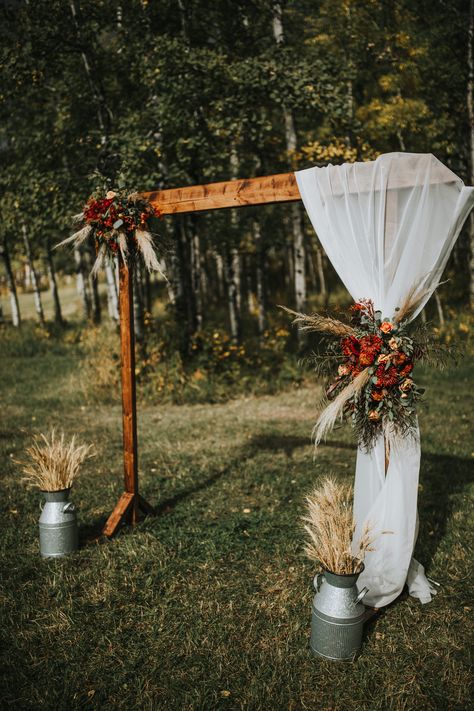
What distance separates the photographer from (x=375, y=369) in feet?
12.4

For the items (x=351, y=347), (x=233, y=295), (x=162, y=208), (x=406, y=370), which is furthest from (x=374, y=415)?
(x=233, y=295)

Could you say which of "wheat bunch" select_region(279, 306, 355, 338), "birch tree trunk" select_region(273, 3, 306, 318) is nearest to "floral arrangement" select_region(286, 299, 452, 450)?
"wheat bunch" select_region(279, 306, 355, 338)

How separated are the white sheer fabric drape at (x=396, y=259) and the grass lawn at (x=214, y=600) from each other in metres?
0.52

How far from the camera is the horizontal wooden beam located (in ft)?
14.6

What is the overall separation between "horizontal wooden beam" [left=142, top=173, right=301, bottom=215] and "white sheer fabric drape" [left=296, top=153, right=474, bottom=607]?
565 millimetres

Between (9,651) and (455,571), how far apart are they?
132 inches

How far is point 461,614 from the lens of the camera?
154 inches

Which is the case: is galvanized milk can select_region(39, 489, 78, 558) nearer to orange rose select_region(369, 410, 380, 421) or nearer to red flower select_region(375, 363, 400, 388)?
orange rose select_region(369, 410, 380, 421)

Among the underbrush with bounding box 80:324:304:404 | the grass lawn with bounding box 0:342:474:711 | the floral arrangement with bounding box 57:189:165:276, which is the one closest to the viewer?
the grass lawn with bounding box 0:342:474:711

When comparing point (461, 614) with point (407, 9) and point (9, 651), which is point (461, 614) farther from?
point (407, 9)

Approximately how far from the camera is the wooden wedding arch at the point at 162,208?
14.8ft

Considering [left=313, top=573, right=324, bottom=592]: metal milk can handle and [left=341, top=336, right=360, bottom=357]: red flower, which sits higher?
[left=341, top=336, right=360, bottom=357]: red flower

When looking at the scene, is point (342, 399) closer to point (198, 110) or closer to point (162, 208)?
point (162, 208)

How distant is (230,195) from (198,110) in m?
6.44
